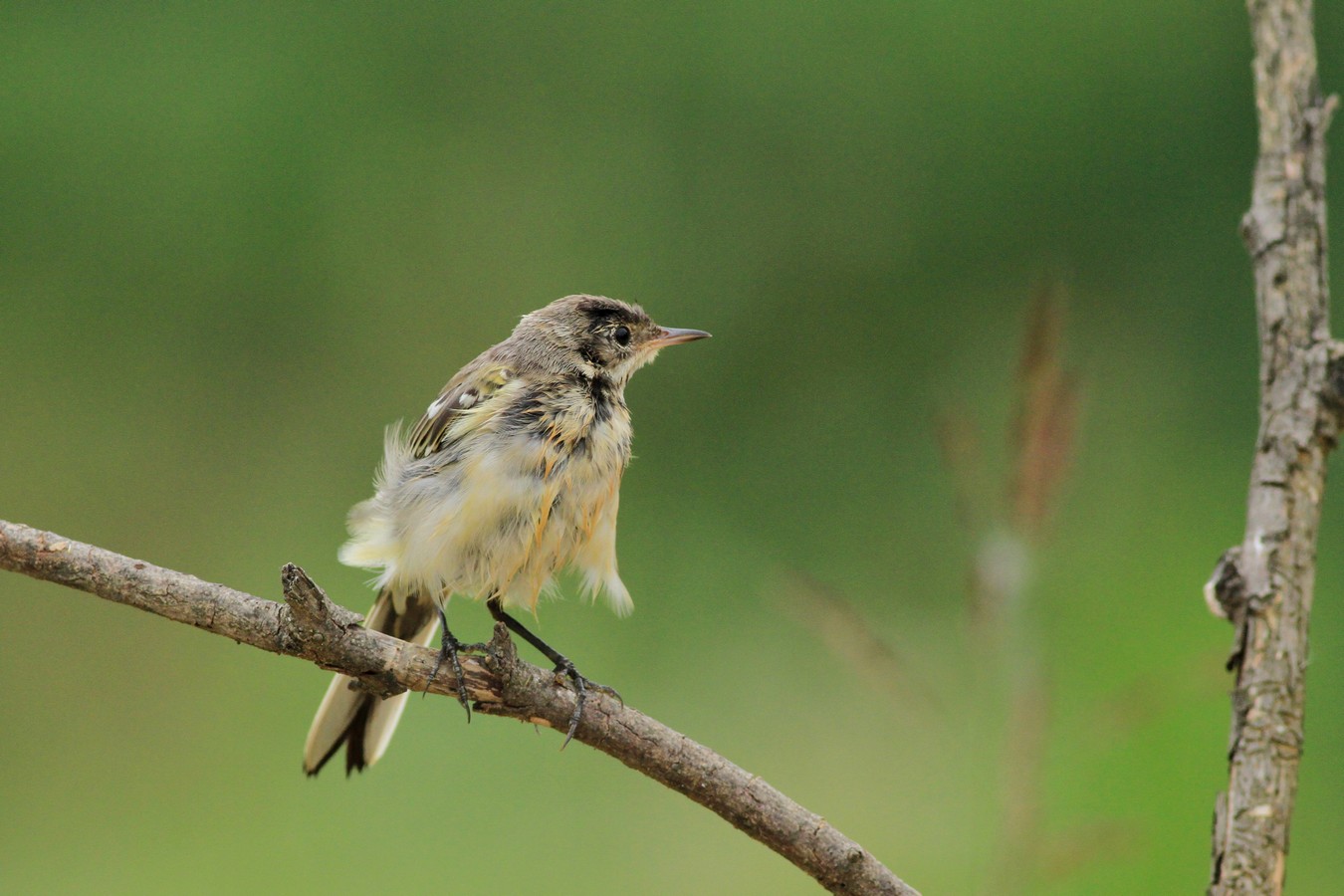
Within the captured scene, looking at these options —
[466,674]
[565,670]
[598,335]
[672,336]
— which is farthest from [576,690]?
[672,336]

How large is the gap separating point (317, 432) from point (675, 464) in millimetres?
1252

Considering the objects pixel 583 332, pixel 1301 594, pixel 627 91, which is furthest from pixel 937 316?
pixel 1301 594

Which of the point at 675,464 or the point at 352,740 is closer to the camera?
the point at 352,740

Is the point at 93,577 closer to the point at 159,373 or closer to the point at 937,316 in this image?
the point at 159,373

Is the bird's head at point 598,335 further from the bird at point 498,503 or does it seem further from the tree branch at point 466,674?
the tree branch at point 466,674

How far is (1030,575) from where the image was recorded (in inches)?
68.7

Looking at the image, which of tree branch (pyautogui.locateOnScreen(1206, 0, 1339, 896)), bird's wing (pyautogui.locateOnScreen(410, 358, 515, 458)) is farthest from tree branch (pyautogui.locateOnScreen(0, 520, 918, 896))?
bird's wing (pyautogui.locateOnScreen(410, 358, 515, 458))

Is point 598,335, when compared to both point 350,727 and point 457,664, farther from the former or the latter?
point 457,664

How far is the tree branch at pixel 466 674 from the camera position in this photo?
1687 mm

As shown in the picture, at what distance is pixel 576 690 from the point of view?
6.38ft

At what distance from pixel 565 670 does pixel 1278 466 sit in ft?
4.37

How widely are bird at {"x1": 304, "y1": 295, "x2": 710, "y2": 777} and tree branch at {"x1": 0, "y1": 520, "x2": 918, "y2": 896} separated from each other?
37 centimetres

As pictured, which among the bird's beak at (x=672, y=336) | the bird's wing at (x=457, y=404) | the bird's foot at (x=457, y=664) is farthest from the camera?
the bird's beak at (x=672, y=336)

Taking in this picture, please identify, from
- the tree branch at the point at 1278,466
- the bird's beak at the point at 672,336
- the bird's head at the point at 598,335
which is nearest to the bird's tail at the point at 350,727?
the bird's head at the point at 598,335
